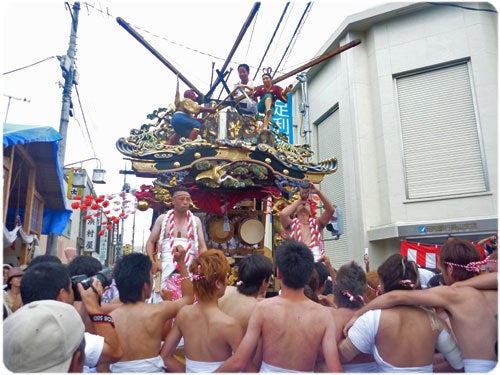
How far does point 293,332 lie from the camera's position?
2.25m

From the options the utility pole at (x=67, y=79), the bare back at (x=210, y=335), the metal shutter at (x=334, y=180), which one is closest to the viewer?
the bare back at (x=210, y=335)

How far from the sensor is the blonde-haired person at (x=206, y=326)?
2.42m

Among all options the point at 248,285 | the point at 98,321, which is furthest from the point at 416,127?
the point at 98,321

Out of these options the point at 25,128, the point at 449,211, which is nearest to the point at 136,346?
the point at 25,128

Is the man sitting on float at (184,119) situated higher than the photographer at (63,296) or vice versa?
the man sitting on float at (184,119)

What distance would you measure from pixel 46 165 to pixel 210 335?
5.87 m

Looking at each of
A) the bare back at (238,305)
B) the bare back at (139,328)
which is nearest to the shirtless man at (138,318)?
the bare back at (139,328)

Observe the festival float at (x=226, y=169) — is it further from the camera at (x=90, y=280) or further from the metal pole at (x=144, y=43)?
the camera at (x=90, y=280)

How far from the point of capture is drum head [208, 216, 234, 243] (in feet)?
22.8

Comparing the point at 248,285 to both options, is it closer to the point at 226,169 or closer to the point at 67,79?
the point at 226,169

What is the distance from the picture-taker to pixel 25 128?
5.21 m

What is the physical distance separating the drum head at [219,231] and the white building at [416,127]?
200 inches

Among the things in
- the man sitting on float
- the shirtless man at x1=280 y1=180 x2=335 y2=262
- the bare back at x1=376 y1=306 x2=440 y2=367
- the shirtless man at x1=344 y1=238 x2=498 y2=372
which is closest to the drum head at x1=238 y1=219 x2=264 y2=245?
the shirtless man at x1=280 y1=180 x2=335 y2=262

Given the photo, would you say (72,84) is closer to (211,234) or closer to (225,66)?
(225,66)
